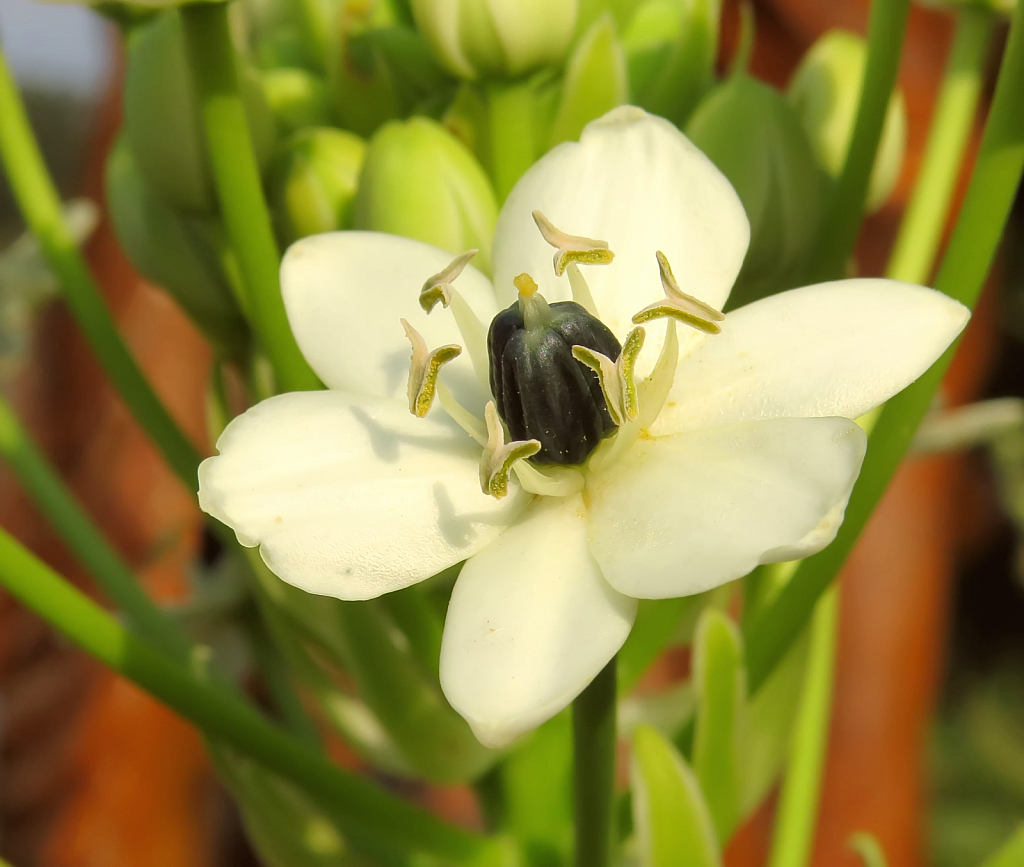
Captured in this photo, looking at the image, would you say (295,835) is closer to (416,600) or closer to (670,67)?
Answer: (416,600)

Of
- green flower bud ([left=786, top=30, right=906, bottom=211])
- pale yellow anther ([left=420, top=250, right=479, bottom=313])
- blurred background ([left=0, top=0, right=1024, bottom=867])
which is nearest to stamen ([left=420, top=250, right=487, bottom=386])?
pale yellow anther ([left=420, top=250, right=479, bottom=313])

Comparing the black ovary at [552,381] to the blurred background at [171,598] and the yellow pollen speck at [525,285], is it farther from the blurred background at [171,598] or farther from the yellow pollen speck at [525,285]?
the blurred background at [171,598]

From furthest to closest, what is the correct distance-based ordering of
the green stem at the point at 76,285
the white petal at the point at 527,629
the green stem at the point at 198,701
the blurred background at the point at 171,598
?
the blurred background at the point at 171,598 < the green stem at the point at 76,285 < the green stem at the point at 198,701 < the white petal at the point at 527,629

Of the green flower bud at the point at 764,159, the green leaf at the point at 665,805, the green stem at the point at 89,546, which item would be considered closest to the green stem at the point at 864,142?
the green flower bud at the point at 764,159

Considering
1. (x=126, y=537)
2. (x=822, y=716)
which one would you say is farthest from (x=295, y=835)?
(x=126, y=537)

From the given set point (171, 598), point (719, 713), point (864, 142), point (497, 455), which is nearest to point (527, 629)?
point (497, 455)

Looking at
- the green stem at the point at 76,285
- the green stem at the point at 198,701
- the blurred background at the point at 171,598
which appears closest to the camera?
Answer: the green stem at the point at 198,701
